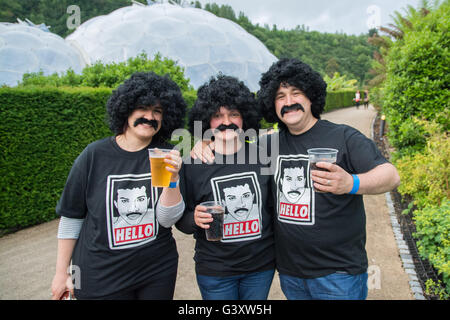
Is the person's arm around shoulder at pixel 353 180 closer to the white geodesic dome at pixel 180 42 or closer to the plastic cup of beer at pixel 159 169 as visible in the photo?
the plastic cup of beer at pixel 159 169

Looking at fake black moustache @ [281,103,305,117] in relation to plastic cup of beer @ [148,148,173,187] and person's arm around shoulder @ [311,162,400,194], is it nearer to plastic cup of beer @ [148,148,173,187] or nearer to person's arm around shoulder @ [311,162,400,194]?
person's arm around shoulder @ [311,162,400,194]

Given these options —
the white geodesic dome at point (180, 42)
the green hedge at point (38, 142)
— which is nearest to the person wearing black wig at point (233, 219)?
the green hedge at point (38, 142)

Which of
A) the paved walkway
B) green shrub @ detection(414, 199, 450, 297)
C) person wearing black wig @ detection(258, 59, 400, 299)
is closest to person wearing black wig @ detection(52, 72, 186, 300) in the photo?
person wearing black wig @ detection(258, 59, 400, 299)

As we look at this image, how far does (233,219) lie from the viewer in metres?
1.97

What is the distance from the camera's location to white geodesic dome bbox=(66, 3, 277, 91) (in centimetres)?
1583

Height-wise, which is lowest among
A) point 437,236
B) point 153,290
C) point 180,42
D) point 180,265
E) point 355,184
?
point 180,265

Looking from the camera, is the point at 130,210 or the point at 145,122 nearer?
the point at 130,210

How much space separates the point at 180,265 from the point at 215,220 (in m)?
2.52

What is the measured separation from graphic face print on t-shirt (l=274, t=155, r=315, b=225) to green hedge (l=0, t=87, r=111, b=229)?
15.9 ft

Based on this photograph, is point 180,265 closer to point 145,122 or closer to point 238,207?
point 238,207

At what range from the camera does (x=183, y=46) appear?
53.3ft

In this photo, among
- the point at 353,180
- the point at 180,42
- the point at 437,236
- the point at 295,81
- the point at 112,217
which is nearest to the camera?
the point at 353,180

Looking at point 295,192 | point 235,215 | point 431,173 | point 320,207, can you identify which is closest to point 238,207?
point 235,215
